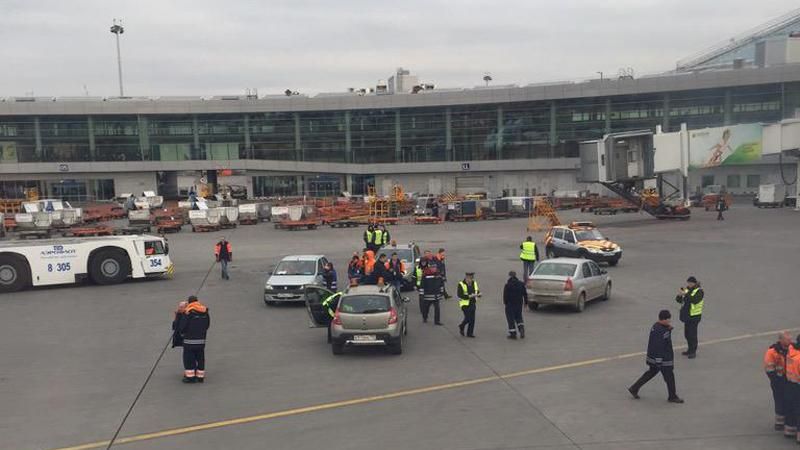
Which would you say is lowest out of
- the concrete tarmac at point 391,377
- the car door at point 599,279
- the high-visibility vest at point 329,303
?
the concrete tarmac at point 391,377

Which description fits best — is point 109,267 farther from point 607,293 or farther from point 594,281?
point 607,293

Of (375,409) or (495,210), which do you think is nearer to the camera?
(375,409)

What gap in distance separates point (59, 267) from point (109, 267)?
1.56m

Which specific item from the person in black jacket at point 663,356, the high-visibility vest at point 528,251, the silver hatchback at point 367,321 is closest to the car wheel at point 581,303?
the high-visibility vest at point 528,251

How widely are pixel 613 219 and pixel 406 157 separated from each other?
35.1 meters

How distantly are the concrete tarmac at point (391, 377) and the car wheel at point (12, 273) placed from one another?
0.51 metres

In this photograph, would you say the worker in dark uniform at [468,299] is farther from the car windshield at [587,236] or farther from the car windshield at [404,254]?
the car windshield at [587,236]

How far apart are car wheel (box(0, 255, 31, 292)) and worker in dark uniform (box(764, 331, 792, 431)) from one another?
22.1m

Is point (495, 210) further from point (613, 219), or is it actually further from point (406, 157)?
point (406, 157)

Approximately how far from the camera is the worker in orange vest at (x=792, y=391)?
8.41 m

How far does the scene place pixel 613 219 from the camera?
158ft

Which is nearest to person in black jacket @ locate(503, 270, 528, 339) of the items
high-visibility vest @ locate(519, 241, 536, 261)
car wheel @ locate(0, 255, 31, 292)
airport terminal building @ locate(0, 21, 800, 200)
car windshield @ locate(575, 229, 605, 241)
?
high-visibility vest @ locate(519, 241, 536, 261)

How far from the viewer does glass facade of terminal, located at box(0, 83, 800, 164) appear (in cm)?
7499

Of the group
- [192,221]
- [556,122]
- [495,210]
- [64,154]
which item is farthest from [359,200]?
[64,154]
